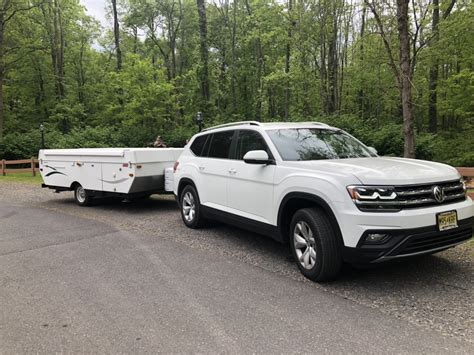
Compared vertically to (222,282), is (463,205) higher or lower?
higher

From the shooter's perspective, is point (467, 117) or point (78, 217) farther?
point (467, 117)

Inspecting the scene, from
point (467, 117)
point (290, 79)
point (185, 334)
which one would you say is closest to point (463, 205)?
point (185, 334)

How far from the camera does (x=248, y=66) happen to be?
30.1 metres

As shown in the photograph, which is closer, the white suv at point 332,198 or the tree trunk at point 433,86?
the white suv at point 332,198

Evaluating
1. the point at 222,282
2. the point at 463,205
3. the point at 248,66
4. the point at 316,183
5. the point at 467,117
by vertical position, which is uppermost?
the point at 248,66

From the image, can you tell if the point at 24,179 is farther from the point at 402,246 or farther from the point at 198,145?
the point at 402,246

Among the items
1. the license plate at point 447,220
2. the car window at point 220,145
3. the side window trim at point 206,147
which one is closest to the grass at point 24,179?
the side window trim at point 206,147

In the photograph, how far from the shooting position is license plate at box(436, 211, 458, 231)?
4199 millimetres

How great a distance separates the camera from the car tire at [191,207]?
7.30 m

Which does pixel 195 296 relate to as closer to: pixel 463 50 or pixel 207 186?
pixel 207 186

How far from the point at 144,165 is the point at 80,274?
176 inches

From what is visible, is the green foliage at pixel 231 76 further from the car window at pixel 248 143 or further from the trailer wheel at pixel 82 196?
the trailer wheel at pixel 82 196

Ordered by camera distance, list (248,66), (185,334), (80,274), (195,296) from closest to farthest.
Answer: (185,334), (195,296), (80,274), (248,66)

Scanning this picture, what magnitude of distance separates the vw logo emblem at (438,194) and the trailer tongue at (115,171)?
20.6ft
